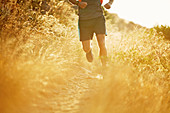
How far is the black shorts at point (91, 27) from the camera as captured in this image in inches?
159

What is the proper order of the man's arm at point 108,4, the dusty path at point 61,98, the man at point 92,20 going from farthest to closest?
1. the man's arm at point 108,4
2. the man at point 92,20
3. the dusty path at point 61,98

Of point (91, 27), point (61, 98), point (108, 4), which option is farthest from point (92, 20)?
point (61, 98)

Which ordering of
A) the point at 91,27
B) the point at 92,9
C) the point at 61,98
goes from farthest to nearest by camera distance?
the point at 91,27, the point at 92,9, the point at 61,98

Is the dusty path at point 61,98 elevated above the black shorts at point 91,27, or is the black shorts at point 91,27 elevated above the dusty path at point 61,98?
the black shorts at point 91,27

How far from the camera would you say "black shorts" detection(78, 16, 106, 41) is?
4.04 m

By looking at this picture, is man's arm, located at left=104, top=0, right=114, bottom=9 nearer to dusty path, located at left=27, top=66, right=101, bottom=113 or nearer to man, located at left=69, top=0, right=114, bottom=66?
man, located at left=69, top=0, right=114, bottom=66

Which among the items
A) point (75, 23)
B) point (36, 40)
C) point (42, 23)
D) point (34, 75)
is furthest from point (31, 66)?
point (75, 23)

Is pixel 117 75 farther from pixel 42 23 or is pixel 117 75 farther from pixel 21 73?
pixel 42 23

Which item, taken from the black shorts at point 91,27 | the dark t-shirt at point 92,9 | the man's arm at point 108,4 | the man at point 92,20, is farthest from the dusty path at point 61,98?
the man's arm at point 108,4

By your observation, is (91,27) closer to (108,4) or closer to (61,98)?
(108,4)

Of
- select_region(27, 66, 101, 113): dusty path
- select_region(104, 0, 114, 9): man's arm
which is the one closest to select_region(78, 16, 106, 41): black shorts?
select_region(104, 0, 114, 9): man's arm

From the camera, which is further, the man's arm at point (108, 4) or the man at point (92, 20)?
the man's arm at point (108, 4)

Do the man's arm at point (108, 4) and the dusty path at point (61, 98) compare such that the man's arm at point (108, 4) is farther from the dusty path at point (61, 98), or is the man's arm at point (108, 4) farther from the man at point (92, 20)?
the dusty path at point (61, 98)

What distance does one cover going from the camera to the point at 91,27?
425 centimetres
